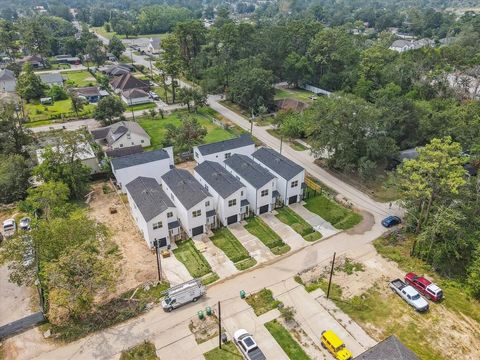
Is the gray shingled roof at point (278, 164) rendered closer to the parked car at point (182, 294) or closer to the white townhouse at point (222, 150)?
the white townhouse at point (222, 150)

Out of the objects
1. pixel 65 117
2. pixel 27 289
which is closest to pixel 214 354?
pixel 27 289

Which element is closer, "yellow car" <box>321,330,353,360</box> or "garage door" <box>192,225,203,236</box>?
"yellow car" <box>321,330,353,360</box>

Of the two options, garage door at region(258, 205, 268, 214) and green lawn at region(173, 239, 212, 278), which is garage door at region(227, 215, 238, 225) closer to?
garage door at region(258, 205, 268, 214)

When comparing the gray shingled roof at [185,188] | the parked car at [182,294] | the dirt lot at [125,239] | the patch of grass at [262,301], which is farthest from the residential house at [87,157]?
the patch of grass at [262,301]

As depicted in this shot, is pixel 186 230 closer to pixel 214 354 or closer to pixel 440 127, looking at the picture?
pixel 214 354

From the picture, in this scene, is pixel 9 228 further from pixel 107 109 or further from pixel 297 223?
pixel 297 223

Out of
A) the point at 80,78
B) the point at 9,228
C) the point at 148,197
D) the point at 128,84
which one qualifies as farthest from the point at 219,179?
the point at 80,78

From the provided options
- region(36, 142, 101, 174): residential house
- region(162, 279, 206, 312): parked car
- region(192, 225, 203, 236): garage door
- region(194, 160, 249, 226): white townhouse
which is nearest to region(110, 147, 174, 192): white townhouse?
region(36, 142, 101, 174): residential house
